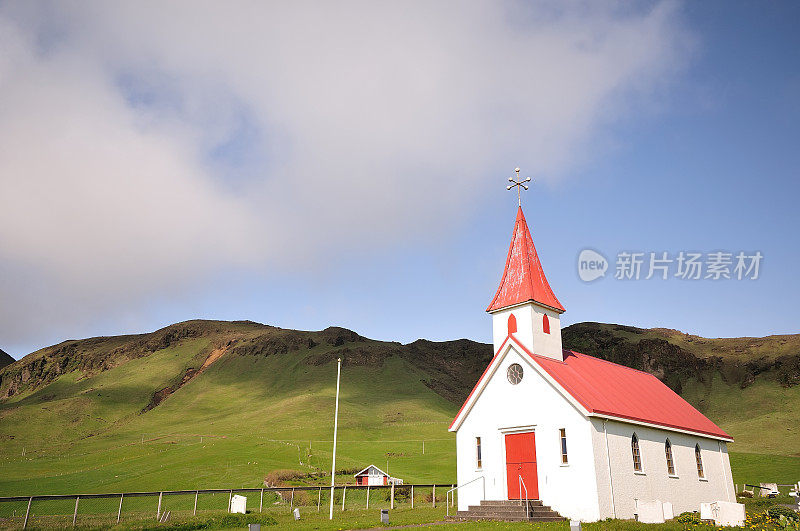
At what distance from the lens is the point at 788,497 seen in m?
41.2

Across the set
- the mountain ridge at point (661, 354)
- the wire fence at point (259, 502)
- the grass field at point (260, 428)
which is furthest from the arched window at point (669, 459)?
the mountain ridge at point (661, 354)

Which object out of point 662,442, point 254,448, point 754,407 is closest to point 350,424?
point 254,448

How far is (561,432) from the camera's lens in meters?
28.8

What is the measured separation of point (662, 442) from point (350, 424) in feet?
298

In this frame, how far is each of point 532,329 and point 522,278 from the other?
3.38 meters

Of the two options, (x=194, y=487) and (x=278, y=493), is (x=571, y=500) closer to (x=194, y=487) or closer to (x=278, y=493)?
(x=278, y=493)

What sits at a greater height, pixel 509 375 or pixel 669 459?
pixel 509 375

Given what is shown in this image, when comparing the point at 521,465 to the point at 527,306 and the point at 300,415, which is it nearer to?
the point at 527,306

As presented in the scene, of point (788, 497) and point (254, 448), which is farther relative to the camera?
point (254, 448)

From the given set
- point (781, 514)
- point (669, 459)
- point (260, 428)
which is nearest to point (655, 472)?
point (669, 459)

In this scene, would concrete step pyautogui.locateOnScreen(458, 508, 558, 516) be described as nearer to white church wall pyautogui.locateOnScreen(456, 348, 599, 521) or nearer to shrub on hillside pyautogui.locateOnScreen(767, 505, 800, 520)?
white church wall pyautogui.locateOnScreen(456, 348, 599, 521)

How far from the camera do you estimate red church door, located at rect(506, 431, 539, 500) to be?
2944cm

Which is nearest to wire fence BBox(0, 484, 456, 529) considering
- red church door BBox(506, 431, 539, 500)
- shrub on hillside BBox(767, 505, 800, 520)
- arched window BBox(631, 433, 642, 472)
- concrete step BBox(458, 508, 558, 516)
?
concrete step BBox(458, 508, 558, 516)

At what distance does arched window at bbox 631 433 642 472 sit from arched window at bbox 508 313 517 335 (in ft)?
27.4
